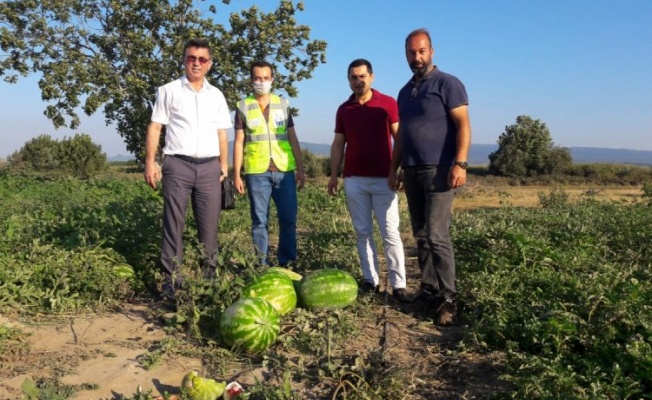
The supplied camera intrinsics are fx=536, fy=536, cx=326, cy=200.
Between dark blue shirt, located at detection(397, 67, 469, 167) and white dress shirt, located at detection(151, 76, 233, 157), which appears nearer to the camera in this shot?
dark blue shirt, located at detection(397, 67, 469, 167)

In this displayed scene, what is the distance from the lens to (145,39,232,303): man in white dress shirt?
4.70 metres

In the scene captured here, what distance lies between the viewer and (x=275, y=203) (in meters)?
5.40

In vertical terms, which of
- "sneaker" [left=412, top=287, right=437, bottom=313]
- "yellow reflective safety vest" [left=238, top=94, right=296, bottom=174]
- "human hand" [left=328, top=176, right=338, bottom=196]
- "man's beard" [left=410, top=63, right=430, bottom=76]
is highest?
"man's beard" [left=410, top=63, right=430, bottom=76]

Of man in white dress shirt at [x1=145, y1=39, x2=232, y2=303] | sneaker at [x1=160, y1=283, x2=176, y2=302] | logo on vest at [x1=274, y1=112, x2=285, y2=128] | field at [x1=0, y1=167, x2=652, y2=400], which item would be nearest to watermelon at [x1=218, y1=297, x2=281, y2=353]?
field at [x1=0, y1=167, x2=652, y2=400]

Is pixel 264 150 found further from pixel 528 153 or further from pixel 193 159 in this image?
pixel 528 153

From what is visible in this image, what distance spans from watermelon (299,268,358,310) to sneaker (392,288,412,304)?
26.0 inches

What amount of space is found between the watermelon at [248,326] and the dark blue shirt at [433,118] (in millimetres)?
1799

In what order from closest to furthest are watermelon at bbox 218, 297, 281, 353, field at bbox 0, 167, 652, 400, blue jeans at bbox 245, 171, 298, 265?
field at bbox 0, 167, 652, 400 → watermelon at bbox 218, 297, 281, 353 → blue jeans at bbox 245, 171, 298, 265

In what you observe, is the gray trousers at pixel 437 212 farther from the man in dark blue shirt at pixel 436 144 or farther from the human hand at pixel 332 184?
the human hand at pixel 332 184

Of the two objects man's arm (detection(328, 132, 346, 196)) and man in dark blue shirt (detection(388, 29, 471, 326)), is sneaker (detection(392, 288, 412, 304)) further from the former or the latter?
man's arm (detection(328, 132, 346, 196))

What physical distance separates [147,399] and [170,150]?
7.80ft

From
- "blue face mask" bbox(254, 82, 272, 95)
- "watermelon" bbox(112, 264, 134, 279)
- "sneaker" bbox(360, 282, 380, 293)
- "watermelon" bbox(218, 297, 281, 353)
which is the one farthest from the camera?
"blue face mask" bbox(254, 82, 272, 95)

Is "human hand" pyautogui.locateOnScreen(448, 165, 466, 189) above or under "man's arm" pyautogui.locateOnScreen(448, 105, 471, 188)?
under

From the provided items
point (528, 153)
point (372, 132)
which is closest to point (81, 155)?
point (528, 153)
